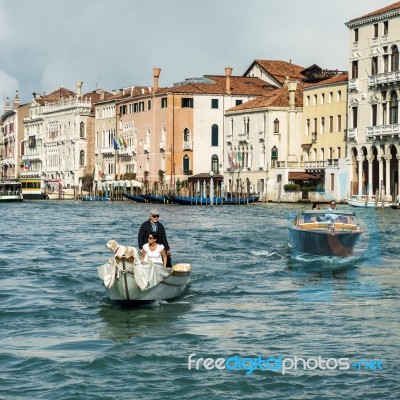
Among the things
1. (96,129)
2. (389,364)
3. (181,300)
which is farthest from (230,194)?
(389,364)

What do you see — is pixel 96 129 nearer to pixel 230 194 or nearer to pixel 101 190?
pixel 101 190

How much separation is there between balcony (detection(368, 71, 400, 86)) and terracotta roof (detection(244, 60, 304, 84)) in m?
19.9

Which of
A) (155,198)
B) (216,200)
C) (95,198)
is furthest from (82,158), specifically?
(216,200)

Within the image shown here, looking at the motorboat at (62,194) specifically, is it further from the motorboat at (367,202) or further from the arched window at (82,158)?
the motorboat at (367,202)

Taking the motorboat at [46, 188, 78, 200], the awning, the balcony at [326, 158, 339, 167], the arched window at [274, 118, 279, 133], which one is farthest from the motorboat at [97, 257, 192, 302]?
the motorboat at [46, 188, 78, 200]

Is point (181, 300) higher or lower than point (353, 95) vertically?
lower

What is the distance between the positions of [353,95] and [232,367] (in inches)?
2014

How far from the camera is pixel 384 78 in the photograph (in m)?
58.4

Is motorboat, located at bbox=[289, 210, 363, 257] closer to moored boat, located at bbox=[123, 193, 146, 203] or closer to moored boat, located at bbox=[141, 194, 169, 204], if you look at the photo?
moored boat, located at bbox=[141, 194, 169, 204]

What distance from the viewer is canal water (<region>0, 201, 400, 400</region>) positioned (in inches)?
444

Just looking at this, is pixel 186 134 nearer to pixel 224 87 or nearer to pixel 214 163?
pixel 214 163

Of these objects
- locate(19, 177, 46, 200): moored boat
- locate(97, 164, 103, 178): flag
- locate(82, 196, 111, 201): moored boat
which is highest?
locate(97, 164, 103, 178): flag

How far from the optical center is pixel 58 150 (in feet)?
339

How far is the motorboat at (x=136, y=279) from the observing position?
1489 cm
